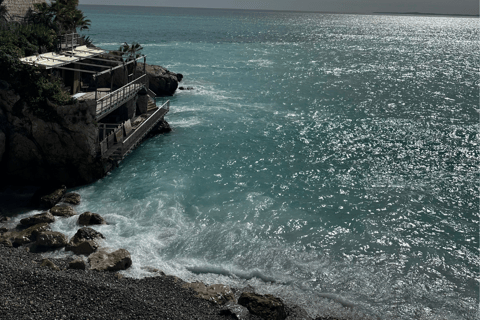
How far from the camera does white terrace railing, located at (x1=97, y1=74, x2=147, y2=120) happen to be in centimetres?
2988

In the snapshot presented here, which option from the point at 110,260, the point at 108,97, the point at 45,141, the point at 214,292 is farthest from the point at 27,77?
the point at 214,292

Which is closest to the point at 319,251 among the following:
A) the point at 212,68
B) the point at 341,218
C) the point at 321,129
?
the point at 341,218

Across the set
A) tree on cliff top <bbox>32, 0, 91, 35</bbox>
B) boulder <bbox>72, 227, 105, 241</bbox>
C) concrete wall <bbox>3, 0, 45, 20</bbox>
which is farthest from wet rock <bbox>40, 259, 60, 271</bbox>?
concrete wall <bbox>3, 0, 45, 20</bbox>

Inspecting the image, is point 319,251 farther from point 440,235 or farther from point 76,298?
point 76,298

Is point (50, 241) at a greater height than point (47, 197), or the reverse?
point (47, 197)

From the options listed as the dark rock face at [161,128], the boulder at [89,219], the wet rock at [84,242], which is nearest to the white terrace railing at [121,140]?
the dark rock face at [161,128]

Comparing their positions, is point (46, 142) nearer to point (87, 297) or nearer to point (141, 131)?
point (141, 131)

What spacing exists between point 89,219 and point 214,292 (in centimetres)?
1059

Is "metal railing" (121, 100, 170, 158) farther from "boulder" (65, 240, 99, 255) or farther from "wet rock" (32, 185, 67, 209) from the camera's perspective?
"boulder" (65, 240, 99, 255)

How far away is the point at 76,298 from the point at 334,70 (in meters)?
77.7

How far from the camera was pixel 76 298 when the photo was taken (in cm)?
1602

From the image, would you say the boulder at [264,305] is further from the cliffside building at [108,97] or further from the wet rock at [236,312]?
the cliffside building at [108,97]

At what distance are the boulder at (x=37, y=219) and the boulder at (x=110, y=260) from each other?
5555 mm

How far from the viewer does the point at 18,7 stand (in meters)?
41.2
